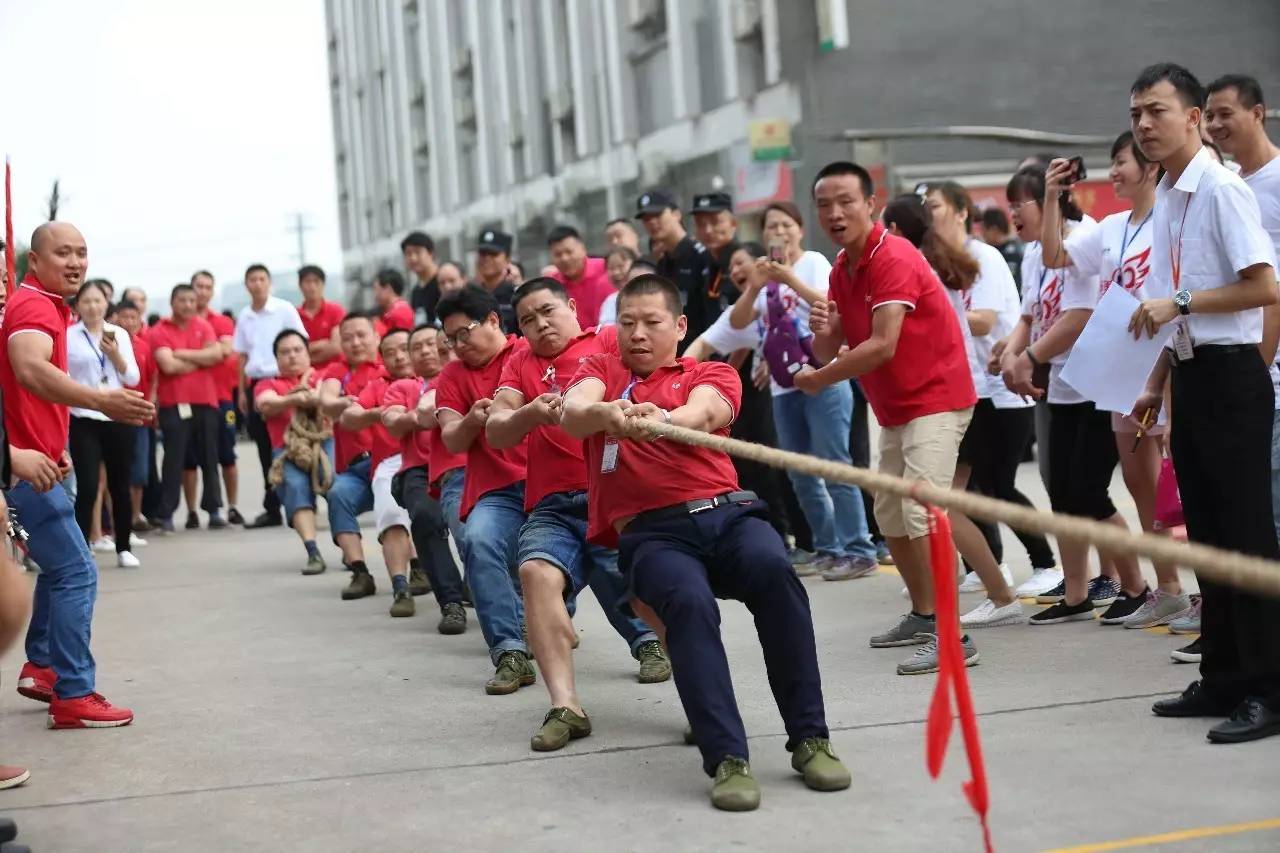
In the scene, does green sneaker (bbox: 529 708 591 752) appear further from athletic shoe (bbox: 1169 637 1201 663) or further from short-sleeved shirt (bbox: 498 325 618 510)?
athletic shoe (bbox: 1169 637 1201 663)

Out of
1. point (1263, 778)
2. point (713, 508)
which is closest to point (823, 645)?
point (713, 508)

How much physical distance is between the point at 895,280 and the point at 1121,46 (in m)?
16.7

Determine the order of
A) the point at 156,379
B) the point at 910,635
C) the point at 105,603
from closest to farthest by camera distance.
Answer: the point at 910,635, the point at 105,603, the point at 156,379

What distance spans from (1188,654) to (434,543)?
3631 millimetres

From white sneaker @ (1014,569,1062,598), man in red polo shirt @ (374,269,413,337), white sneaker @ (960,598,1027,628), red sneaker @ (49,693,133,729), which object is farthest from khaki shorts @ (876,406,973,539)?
man in red polo shirt @ (374,269,413,337)

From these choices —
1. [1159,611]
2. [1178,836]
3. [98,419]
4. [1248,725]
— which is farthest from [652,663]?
[98,419]

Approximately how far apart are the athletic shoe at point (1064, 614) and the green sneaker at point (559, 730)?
2.34 metres

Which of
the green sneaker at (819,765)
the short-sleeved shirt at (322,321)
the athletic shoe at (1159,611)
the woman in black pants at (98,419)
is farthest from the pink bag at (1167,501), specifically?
the short-sleeved shirt at (322,321)

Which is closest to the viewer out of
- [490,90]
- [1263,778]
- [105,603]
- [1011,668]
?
[1263,778]

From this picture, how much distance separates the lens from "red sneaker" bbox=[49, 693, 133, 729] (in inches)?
231

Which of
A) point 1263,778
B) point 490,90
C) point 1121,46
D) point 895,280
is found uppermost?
point 490,90

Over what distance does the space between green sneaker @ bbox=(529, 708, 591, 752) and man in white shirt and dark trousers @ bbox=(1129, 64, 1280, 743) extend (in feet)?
6.02

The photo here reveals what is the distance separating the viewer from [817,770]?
4.48 metres

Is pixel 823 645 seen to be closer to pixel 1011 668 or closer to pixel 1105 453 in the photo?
pixel 1011 668
